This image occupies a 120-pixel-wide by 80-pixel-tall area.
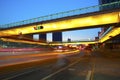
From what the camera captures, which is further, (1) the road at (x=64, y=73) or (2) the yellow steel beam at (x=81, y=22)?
(2) the yellow steel beam at (x=81, y=22)

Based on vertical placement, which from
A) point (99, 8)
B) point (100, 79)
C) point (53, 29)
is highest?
point (99, 8)

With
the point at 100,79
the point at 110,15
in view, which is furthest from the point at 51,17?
the point at 100,79

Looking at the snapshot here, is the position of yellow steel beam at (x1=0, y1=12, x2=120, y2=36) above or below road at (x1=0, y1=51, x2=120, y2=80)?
above

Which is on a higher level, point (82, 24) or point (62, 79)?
point (82, 24)

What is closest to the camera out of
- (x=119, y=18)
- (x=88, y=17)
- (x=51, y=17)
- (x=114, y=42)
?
(x=119, y=18)

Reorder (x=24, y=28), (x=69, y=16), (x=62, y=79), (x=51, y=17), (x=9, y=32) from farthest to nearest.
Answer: (x=9, y=32) → (x=24, y=28) → (x=51, y=17) → (x=69, y=16) → (x=62, y=79)

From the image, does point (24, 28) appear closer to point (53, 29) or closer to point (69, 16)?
point (53, 29)

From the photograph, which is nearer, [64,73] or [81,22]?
[64,73]

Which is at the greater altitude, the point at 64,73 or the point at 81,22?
the point at 81,22

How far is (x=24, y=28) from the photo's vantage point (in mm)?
57125

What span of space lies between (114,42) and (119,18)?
11083cm

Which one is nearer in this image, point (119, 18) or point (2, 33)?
point (119, 18)

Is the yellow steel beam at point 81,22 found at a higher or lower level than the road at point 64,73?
higher

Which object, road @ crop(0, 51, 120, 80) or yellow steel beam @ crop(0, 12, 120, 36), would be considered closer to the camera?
road @ crop(0, 51, 120, 80)
